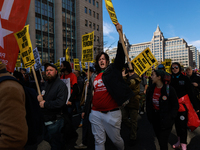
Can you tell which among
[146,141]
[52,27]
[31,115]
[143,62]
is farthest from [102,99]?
[52,27]

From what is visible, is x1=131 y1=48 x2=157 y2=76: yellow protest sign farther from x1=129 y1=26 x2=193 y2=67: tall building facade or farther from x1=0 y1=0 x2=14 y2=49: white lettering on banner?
x1=129 y1=26 x2=193 y2=67: tall building facade

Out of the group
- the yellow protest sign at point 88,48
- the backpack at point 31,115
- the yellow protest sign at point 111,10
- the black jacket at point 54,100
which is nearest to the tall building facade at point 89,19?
the yellow protest sign at point 88,48

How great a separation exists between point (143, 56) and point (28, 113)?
17.7ft

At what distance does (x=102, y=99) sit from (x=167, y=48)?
7048 inches

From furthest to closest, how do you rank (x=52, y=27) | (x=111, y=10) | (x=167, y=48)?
(x=167, y=48) < (x=52, y=27) < (x=111, y=10)

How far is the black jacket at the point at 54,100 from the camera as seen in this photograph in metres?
2.76

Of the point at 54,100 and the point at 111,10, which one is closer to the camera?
the point at 54,100

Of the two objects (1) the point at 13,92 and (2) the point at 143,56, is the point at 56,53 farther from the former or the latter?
(1) the point at 13,92

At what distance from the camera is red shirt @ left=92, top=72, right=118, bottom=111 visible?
267cm

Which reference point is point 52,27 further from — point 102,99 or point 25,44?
point 102,99

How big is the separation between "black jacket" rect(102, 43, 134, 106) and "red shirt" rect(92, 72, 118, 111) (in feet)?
0.29

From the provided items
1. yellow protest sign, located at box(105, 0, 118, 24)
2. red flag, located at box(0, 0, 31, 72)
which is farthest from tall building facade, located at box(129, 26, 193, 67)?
red flag, located at box(0, 0, 31, 72)

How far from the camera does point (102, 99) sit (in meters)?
2.70

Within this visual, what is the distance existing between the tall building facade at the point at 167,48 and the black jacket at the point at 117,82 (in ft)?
522
